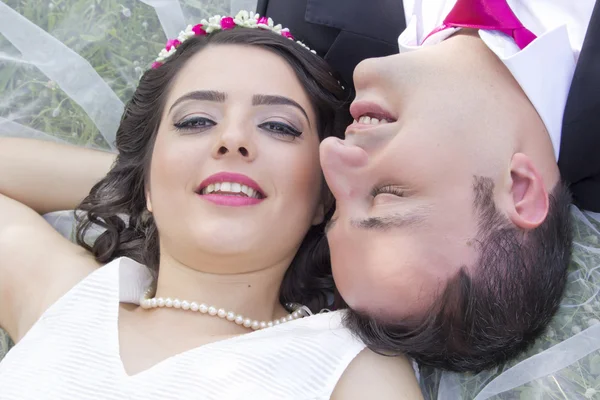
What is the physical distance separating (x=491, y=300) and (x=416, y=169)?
48 centimetres

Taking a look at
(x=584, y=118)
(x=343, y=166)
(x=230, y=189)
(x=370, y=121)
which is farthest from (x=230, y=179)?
(x=584, y=118)

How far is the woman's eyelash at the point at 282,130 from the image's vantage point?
256 centimetres

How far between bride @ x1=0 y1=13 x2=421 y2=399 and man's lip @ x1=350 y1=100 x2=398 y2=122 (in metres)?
0.30

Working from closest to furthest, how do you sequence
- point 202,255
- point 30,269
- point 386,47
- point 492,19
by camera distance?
point 492,19 → point 202,255 → point 30,269 → point 386,47

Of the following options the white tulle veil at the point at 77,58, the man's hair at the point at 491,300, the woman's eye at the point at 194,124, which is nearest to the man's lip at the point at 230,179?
the woman's eye at the point at 194,124

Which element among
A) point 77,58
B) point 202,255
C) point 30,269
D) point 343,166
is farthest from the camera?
point 77,58

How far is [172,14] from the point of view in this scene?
131 inches

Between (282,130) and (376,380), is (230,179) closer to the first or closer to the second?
(282,130)

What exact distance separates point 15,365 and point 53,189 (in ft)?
3.25

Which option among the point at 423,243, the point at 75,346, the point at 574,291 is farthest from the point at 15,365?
the point at 574,291

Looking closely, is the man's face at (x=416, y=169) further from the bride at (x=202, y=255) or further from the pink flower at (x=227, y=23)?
the pink flower at (x=227, y=23)

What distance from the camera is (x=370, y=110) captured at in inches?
91.4

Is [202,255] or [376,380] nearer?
[376,380]

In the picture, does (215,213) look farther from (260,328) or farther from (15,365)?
(15,365)
